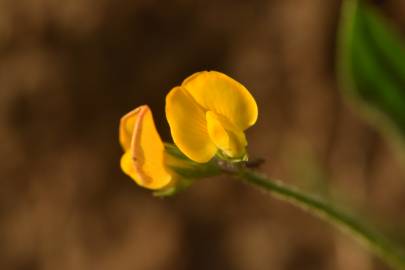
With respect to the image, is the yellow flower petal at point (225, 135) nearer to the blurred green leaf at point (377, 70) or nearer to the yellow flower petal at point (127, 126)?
the yellow flower petal at point (127, 126)

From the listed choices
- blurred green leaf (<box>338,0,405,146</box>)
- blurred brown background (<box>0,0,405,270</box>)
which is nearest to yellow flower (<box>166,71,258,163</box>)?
blurred green leaf (<box>338,0,405,146</box>)

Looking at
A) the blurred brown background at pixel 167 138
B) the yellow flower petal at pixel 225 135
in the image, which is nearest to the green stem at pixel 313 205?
the yellow flower petal at pixel 225 135

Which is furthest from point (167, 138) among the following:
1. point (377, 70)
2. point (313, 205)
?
point (313, 205)

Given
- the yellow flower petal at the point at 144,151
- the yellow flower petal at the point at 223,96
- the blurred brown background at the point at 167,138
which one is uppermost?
the yellow flower petal at the point at 223,96

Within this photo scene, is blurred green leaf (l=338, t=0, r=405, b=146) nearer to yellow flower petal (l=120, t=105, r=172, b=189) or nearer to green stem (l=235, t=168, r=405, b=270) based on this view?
green stem (l=235, t=168, r=405, b=270)

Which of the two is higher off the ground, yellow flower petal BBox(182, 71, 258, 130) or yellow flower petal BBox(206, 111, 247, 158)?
yellow flower petal BBox(182, 71, 258, 130)

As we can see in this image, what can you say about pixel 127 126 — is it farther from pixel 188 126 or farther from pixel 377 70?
pixel 377 70
